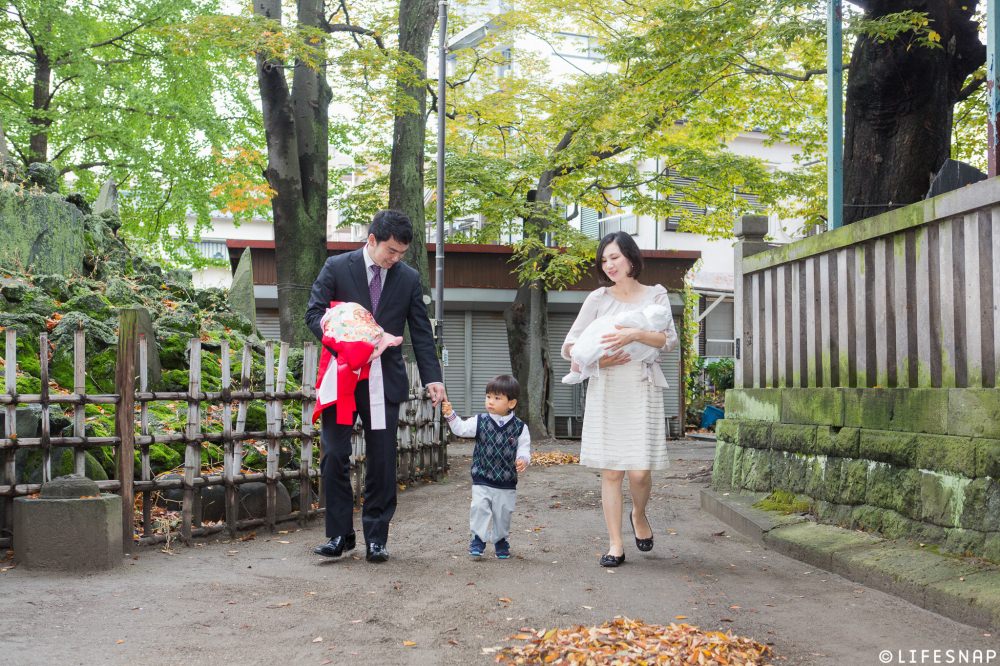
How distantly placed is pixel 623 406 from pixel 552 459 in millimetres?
10385

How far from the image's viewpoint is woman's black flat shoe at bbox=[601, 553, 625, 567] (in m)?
6.16

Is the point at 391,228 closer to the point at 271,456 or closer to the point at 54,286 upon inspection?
the point at 271,456

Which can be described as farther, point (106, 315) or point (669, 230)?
point (669, 230)

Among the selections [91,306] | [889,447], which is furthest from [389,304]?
[91,306]

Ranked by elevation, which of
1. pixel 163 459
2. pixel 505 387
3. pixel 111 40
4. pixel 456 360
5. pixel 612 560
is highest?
pixel 111 40

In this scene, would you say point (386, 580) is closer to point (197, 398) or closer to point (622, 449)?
point (622, 449)

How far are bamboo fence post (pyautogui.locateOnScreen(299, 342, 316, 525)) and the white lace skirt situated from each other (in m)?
2.79

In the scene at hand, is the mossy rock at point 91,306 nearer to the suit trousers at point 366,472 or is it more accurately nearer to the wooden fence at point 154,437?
the wooden fence at point 154,437

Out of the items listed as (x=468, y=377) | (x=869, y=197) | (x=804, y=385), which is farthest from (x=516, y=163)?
(x=804, y=385)

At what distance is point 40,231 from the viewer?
10578mm

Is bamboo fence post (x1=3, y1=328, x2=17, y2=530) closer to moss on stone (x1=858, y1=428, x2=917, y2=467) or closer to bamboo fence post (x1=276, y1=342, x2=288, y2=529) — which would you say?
bamboo fence post (x1=276, y1=342, x2=288, y2=529)

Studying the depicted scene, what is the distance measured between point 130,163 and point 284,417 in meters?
17.5

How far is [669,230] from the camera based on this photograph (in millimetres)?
30672

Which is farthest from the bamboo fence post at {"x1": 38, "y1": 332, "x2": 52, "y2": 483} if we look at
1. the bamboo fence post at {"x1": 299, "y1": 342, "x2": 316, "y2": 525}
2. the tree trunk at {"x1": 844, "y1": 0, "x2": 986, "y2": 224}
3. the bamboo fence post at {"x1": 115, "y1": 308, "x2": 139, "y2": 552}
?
the tree trunk at {"x1": 844, "y1": 0, "x2": 986, "y2": 224}
